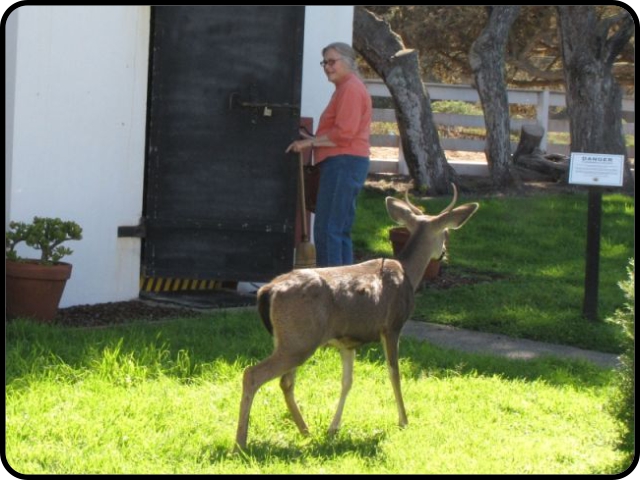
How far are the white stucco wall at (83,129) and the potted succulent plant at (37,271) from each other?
362 millimetres

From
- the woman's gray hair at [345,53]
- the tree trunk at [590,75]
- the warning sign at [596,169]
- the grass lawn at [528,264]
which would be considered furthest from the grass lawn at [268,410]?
the tree trunk at [590,75]

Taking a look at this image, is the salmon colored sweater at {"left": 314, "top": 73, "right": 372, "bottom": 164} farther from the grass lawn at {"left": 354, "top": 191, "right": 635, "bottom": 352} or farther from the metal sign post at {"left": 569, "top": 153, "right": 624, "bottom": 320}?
the metal sign post at {"left": 569, "top": 153, "right": 624, "bottom": 320}

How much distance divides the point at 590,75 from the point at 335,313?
41.9 ft

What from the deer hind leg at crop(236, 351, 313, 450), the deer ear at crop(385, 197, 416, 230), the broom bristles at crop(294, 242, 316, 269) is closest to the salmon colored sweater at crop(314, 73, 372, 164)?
the broom bristles at crop(294, 242, 316, 269)

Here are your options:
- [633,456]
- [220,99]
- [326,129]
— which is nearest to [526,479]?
[633,456]

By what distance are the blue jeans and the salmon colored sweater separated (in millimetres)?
69

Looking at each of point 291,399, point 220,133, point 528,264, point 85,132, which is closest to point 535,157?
point 528,264

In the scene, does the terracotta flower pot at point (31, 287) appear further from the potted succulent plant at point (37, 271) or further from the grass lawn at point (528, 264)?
the grass lawn at point (528, 264)

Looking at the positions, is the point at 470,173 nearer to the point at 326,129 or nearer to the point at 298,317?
the point at 326,129

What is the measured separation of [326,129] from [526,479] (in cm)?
469

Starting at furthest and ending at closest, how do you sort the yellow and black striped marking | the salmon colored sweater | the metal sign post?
the yellow and black striped marking < the metal sign post < the salmon colored sweater

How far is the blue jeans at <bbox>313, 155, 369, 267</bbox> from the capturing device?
32.0 feet

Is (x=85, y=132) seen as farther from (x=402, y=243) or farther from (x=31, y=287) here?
(x=402, y=243)

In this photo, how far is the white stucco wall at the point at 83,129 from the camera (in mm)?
9156
